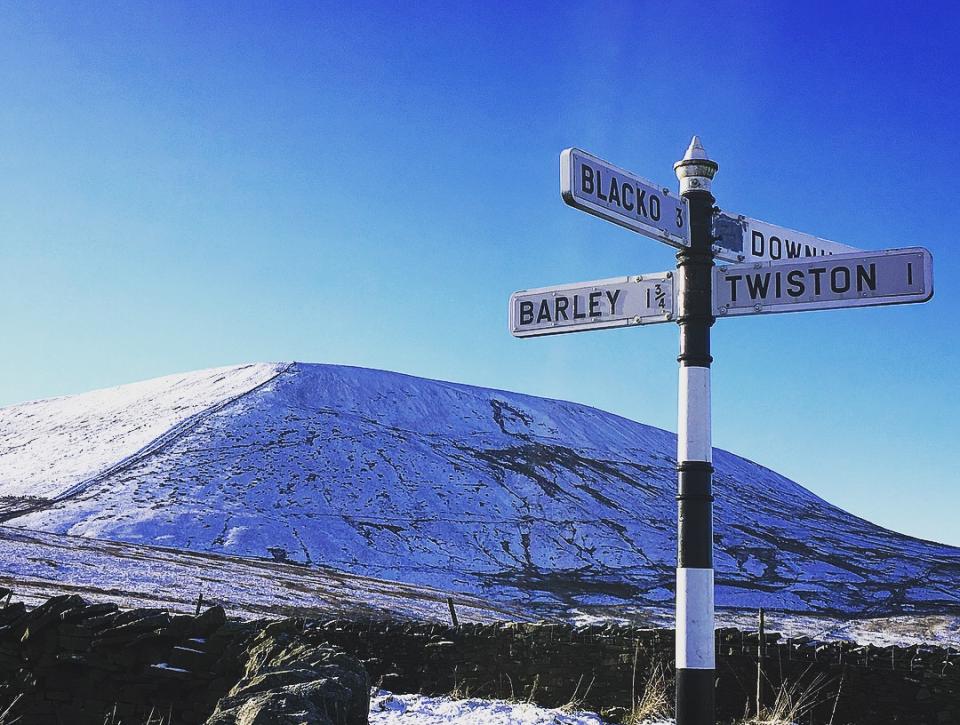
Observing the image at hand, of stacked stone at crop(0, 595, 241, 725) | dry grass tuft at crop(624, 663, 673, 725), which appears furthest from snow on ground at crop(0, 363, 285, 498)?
dry grass tuft at crop(624, 663, 673, 725)

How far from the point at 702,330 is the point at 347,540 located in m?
52.5

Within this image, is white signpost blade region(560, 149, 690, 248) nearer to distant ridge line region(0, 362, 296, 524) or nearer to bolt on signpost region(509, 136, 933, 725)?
bolt on signpost region(509, 136, 933, 725)

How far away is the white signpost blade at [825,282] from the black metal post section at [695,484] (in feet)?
0.51

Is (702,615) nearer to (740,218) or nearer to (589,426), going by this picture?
(740,218)

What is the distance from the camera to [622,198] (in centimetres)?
621

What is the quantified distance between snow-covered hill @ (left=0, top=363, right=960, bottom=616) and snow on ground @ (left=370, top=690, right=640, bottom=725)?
36331mm

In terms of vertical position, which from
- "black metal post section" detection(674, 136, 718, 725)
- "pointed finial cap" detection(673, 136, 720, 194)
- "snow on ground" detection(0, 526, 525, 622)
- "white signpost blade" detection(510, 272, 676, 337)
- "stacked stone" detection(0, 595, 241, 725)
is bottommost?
"snow on ground" detection(0, 526, 525, 622)

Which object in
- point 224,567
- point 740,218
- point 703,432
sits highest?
point 740,218

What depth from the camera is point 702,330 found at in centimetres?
616

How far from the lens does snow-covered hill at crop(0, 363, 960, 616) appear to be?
5369cm

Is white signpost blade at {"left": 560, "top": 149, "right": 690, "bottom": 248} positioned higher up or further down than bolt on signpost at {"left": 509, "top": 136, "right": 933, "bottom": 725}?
higher up

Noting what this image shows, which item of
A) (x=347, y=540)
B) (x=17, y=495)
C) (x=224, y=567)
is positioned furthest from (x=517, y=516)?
(x=17, y=495)

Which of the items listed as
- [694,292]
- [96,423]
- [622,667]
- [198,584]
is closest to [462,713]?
[622,667]

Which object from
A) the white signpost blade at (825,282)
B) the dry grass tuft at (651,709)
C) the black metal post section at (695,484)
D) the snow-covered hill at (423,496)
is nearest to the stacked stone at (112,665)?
the dry grass tuft at (651,709)
